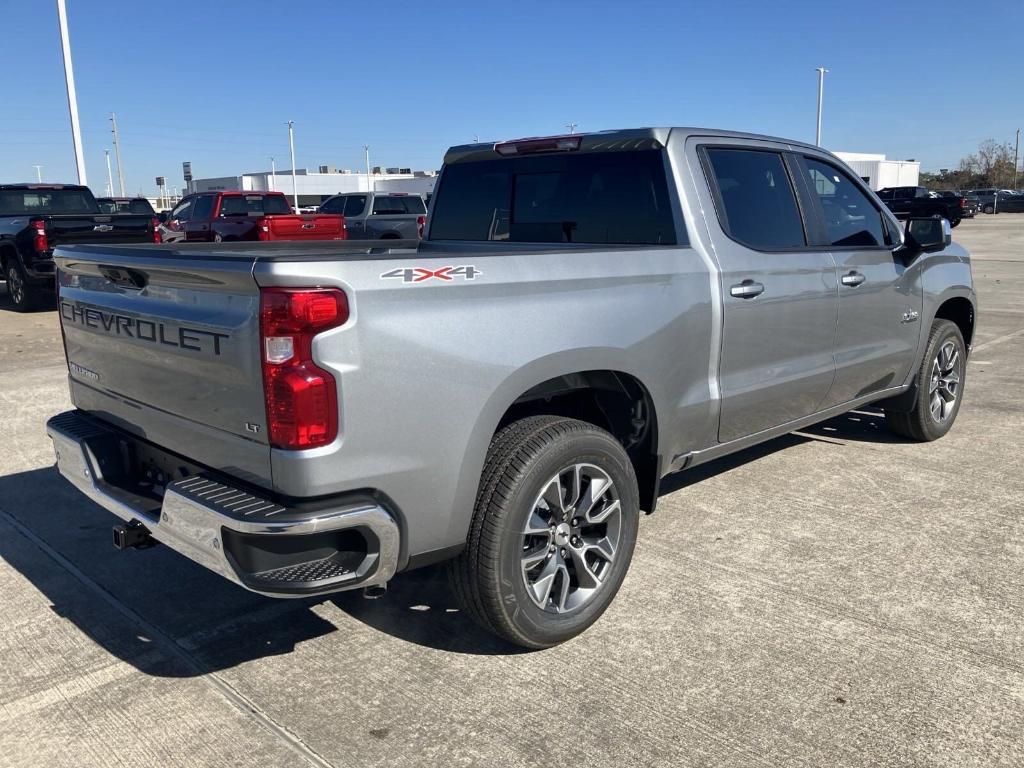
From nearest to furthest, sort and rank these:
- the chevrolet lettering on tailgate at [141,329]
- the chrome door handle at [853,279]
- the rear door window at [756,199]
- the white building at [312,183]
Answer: the chevrolet lettering on tailgate at [141,329] → the rear door window at [756,199] → the chrome door handle at [853,279] → the white building at [312,183]

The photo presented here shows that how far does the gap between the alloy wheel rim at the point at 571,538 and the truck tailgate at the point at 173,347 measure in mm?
1035

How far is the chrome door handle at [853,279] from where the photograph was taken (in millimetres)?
4621

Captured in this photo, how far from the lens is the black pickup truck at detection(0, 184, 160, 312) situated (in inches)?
492

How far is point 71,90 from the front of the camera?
22609 mm

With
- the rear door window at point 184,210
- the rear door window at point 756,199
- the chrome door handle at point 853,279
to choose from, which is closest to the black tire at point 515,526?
the rear door window at point 756,199

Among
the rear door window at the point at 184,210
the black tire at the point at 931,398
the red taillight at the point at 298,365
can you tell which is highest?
the rear door window at the point at 184,210

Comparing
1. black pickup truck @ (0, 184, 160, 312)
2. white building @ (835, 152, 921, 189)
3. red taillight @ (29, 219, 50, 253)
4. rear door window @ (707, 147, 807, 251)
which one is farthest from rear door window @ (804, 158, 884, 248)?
white building @ (835, 152, 921, 189)

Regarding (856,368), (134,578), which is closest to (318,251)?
A: (134,578)

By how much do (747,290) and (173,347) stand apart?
2.41 m

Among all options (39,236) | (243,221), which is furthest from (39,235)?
(243,221)

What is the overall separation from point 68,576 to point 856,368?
4054mm

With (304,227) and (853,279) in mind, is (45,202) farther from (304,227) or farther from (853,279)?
(853,279)

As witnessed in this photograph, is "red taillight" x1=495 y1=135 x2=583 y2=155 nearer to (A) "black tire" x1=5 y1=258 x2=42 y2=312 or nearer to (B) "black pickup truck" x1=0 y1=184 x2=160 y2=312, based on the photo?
(B) "black pickup truck" x1=0 y1=184 x2=160 y2=312

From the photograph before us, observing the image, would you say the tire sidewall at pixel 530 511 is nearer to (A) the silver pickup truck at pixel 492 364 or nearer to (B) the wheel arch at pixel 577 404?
(A) the silver pickup truck at pixel 492 364
